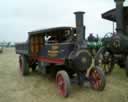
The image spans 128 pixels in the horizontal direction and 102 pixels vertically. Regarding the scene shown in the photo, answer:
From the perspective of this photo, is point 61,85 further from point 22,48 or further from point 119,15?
point 119,15

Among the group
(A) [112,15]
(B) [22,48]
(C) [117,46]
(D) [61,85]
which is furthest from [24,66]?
(A) [112,15]

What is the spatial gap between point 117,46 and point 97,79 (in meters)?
2.08

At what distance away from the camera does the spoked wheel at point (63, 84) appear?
4906 millimetres

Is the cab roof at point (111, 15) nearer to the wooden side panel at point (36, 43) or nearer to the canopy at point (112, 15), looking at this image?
the canopy at point (112, 15)

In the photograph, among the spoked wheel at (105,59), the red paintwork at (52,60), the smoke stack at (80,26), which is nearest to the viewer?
the smoke stack at (80,26)

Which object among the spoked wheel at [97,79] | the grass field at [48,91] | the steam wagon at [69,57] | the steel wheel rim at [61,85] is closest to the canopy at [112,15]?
the grass field at [48,91]

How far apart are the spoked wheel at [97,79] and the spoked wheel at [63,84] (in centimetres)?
82

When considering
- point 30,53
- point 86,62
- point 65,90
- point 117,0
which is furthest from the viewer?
point 117,0

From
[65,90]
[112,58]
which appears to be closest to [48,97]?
[65,90]

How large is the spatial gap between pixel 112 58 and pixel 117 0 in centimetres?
194

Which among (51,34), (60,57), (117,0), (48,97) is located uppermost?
(117,0)

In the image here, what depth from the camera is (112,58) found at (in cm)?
785

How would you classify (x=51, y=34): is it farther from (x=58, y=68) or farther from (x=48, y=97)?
(x=48, y=97)

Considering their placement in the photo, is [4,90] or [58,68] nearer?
[4,90]
